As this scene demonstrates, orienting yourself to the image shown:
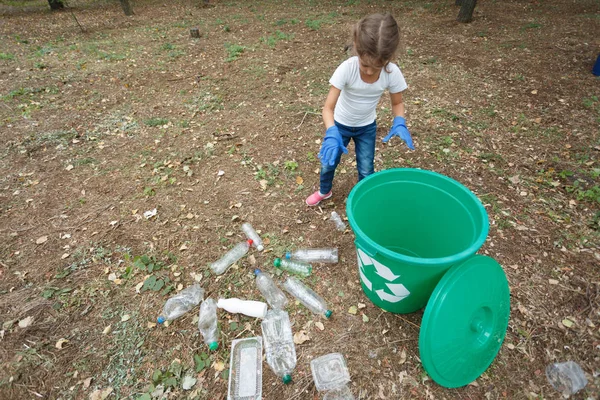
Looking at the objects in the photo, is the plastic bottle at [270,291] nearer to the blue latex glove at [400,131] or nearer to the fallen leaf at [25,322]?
the blue latex glove at [400,131]

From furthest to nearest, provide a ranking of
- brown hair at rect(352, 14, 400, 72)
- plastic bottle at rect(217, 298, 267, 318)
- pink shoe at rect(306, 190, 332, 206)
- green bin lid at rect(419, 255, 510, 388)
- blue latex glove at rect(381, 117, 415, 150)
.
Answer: pink shoe at rect(306, 190, 332, 206), plastic bottle at rect(217, 298, 267, 318), blue latex glove at rect(381, 117, 415, 150), brown hair at rect(352, 14, 400, 72), green bin lid at rect(419, 255, 510, 388)

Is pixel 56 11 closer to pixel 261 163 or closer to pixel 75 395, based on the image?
pixel 261 163

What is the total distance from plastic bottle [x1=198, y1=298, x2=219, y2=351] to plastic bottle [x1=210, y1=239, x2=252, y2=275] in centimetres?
30

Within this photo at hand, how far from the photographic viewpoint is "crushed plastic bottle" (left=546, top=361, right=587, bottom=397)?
74.3 inches

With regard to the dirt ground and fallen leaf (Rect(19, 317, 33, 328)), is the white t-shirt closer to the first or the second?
the dirt ground

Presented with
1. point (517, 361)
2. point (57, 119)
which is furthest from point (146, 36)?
point (517, 361)

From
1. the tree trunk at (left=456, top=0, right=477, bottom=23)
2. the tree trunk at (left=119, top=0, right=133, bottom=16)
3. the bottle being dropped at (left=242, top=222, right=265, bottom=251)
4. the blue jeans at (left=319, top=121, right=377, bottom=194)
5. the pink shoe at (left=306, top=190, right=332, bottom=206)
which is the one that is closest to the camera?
the blue jeans at (left=319, top=121, right=377, bottom=194)

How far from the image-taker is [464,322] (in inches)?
66.2

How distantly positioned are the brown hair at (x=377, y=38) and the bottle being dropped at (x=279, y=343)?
194cm

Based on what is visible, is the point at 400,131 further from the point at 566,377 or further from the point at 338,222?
the point at 566,377

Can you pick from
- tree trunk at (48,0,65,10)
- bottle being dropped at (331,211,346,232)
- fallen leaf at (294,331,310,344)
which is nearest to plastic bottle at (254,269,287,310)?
fallen leaf at (294,331,310,344)

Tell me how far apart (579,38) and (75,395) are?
9149 millimetres

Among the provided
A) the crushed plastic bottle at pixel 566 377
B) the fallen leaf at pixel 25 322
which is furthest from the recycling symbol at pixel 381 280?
the fallen leaf at pixel 25 322

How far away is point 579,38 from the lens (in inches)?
230
